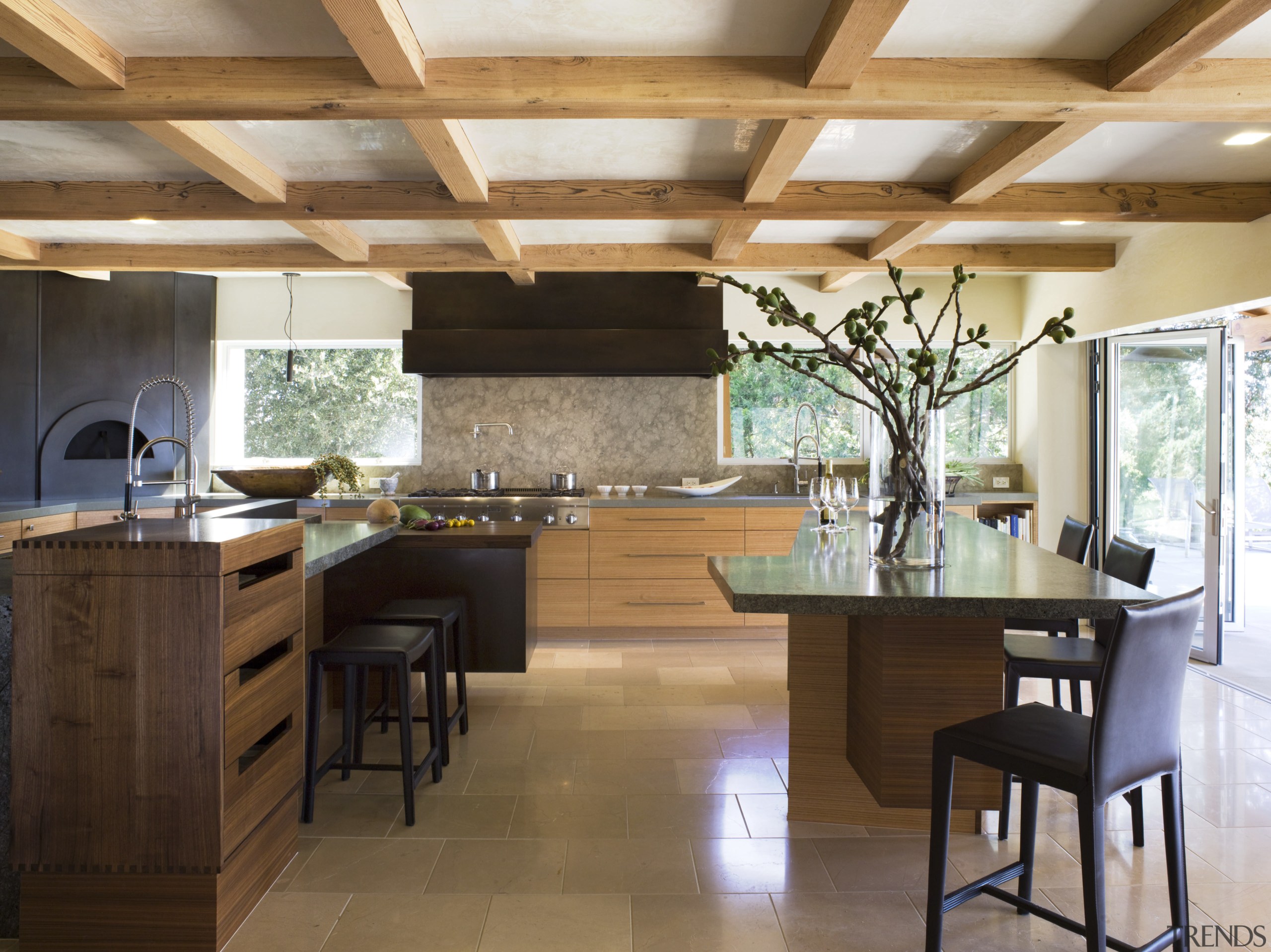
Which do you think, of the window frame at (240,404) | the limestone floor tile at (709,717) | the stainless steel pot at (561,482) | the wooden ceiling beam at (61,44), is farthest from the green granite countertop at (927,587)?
the window frame at (240,404)

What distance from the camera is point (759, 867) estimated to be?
2525 millimetres

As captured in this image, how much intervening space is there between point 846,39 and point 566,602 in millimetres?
4090

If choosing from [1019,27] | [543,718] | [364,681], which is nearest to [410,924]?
[364,681]

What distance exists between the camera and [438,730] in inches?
123

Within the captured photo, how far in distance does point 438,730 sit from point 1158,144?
11.9ft

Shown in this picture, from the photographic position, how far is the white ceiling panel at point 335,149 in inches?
124

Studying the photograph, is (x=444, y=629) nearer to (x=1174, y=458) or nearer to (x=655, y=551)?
(x=655, y=551)

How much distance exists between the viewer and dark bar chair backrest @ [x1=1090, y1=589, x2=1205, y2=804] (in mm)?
1683

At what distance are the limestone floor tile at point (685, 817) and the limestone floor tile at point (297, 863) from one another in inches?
39.1

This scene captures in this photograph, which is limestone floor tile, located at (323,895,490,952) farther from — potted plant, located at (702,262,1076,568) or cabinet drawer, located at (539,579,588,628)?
cabinet drawer, located at (539,579,588,628)

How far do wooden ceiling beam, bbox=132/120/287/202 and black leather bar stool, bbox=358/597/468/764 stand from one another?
1.82 m

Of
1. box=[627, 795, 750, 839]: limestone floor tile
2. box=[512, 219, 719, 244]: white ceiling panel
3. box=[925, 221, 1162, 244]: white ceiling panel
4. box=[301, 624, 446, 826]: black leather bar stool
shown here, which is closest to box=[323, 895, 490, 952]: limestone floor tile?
A: box=[301, 624, 446, 826]: black leather bar stool

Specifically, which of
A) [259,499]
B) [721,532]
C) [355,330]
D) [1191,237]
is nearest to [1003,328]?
[1191,237]

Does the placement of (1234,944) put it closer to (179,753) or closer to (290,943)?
(290,943)
